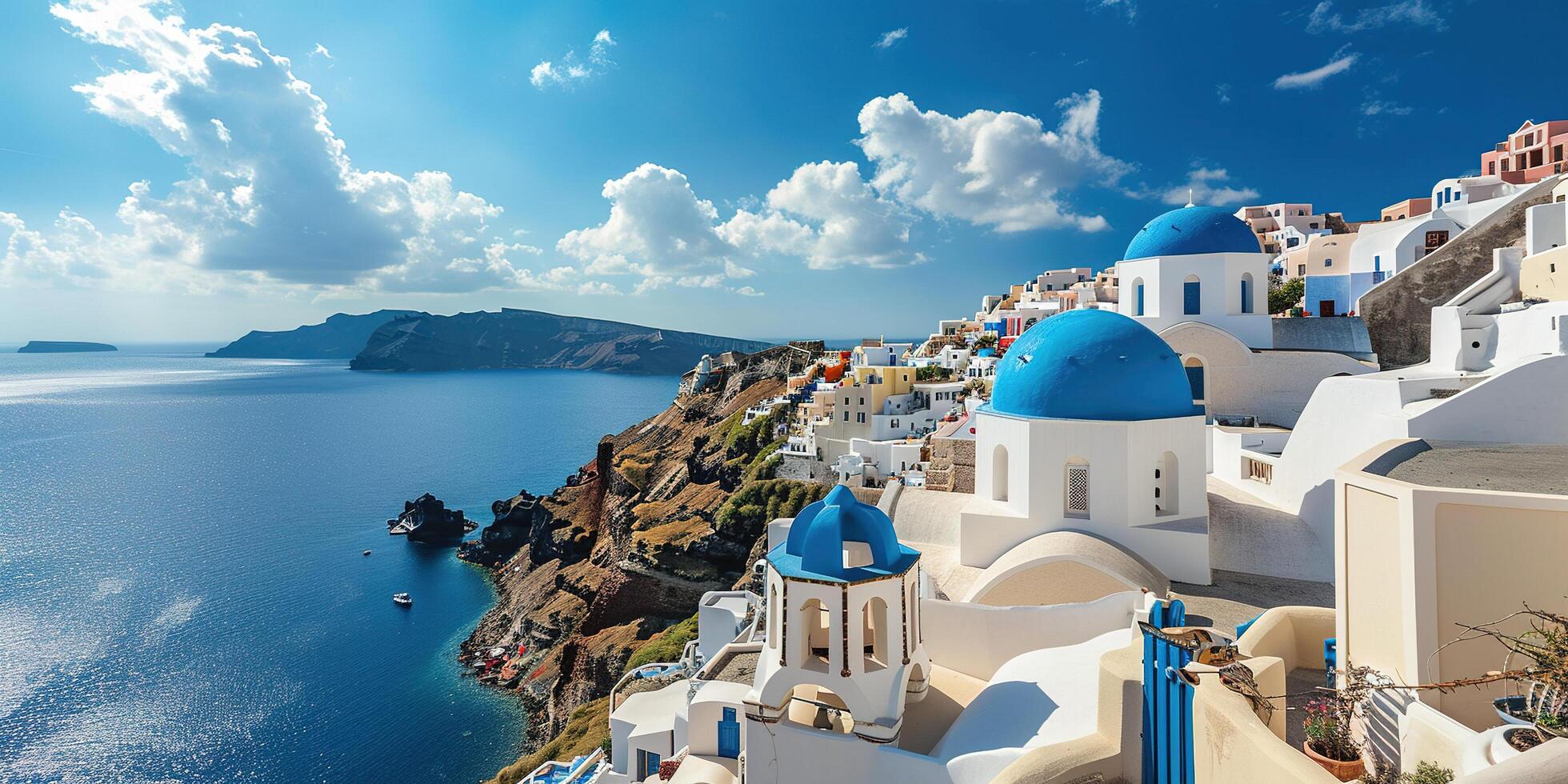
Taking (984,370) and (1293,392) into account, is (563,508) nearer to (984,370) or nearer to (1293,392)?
(984,370)

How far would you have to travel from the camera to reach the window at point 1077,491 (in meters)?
11.1

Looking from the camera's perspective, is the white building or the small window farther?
the small window

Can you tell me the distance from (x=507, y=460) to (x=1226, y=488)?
7410 cm

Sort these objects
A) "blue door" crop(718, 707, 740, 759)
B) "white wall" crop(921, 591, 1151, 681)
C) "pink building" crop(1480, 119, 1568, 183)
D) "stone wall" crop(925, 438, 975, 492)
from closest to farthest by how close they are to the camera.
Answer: "white wall" crop(921, 591, 1151, 681) < "blue door" crop(718, 707, 740, 759) < "stone wall" crop(925, 438, 975, 492) < "pink building" crop(1480, 119, 1568, 183)

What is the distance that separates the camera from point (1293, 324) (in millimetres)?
16078

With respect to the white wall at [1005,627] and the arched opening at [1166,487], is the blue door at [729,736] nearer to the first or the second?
the white wall at [1005,627]

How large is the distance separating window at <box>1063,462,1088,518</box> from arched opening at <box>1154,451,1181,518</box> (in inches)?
45.2

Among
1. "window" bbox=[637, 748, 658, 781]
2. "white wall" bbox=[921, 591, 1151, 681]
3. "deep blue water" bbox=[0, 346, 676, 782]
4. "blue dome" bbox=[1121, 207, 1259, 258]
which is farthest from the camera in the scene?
"deep blue water" bbox=[0, 346, 676, 782]

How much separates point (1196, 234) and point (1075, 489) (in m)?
8.24

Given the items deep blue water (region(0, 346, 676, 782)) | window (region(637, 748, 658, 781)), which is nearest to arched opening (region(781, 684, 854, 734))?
window (region(637, 748, 658, 781))

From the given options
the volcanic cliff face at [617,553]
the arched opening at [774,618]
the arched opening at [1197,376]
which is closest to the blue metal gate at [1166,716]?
the arched opening at [774,618]

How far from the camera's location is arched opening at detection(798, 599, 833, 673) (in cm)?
755

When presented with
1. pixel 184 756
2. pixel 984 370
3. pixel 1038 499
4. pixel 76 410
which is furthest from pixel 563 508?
pixel 76 410

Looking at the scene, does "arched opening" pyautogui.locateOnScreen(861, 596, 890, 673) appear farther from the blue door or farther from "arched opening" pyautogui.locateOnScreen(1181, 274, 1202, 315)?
"arched opening" pyautogui.locateOnScreen(1181, 274, 1202, 315)
